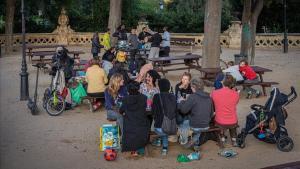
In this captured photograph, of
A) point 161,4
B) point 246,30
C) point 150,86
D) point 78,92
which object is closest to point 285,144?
point 150,86

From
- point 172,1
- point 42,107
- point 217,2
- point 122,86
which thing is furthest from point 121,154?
point 172,1

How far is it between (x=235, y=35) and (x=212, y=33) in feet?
50.8

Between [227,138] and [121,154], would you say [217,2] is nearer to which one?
[227,138]

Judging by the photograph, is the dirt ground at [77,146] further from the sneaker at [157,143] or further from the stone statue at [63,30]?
the stone statue at [63,30]

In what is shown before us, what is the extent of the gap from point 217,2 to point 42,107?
6564mm

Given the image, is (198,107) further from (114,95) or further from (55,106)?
(55,106)

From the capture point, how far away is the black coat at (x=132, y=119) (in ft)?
26.7

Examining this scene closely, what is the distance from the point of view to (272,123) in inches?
Answer: 350

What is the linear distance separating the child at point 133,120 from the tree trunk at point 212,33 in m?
7.86

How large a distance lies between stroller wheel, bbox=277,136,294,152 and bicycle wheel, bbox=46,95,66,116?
207 inches

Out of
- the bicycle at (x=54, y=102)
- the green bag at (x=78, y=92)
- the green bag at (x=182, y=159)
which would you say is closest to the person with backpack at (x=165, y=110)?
the green bag at (x=182, y=159)

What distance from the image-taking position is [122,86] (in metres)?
9.96

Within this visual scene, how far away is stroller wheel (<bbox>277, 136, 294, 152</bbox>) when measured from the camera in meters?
8.81

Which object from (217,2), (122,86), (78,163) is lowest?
(78,163)
